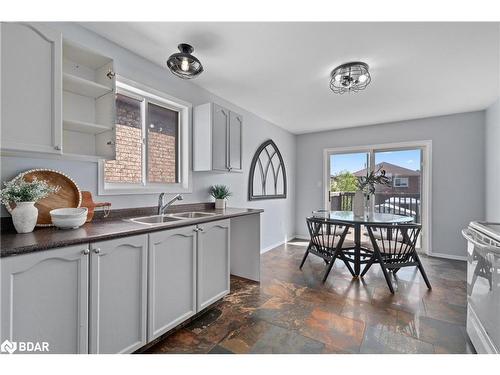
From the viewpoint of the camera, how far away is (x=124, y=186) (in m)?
A: 2.11

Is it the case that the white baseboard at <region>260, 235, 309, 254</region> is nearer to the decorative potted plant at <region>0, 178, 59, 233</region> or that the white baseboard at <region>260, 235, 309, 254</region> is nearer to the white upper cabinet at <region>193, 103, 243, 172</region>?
the white upper cabinet at <region>193, 103, 243, 172</region>

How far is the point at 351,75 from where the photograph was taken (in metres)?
2.24

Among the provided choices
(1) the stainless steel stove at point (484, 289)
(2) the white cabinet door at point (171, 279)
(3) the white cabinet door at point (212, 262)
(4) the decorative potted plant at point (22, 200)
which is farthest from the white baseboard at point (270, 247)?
(4) the decorative potted plant at point (22, 200)

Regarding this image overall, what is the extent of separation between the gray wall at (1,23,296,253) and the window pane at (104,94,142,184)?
0.21 meters

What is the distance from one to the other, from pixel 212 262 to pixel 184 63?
5.81 feet

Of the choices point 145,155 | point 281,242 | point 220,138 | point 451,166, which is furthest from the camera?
point 281,242

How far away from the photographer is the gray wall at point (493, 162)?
2.95 metres

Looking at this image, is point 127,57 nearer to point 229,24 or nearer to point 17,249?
point 229,24

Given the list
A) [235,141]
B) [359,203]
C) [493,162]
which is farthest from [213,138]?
[493,162]

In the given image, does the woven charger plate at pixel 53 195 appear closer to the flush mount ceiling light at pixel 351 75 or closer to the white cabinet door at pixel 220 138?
the white cabinet door at pixel 220 138

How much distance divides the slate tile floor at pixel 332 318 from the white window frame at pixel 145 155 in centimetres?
129

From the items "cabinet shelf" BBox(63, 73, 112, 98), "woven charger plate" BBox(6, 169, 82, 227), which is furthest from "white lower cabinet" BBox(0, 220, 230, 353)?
"cabinet shelf" BBox(63, 73, 112, 98)

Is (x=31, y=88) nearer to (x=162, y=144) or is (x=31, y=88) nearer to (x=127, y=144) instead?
(x=127, y=144)
